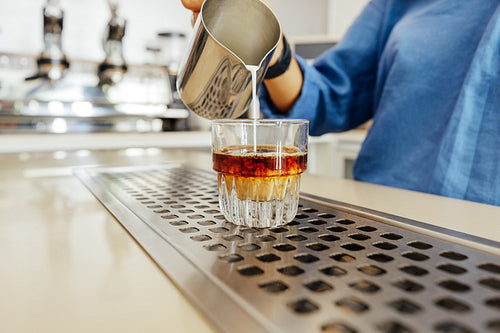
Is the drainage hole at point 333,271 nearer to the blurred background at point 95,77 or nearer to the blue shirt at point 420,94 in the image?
the blue shirt at point 420,94

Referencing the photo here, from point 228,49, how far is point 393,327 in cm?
27

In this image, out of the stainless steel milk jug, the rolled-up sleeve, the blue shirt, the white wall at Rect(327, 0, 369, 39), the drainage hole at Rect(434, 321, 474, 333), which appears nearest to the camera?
the drainage hole at Rect(434, 321, 474, 333)

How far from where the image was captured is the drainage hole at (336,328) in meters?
0.16

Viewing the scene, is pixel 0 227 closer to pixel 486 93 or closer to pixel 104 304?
pixel 104 304

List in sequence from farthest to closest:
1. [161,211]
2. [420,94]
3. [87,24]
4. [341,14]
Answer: [341,14]
[87,24]
[420,94]
[161,211]

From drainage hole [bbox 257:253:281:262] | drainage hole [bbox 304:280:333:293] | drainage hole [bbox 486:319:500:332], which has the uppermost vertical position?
drainage hole [bbox 486:319:500:332]

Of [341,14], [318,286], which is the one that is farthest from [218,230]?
[341,14]

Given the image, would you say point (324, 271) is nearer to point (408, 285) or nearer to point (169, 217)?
point (408, 285)

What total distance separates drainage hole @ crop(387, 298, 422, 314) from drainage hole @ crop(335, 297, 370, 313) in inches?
0.5

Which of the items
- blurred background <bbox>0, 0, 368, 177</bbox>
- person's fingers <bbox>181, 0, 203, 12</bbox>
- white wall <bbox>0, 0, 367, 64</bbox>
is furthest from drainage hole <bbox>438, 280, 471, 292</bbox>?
white wall <bbox>0, 0, 367, 64</bbox>

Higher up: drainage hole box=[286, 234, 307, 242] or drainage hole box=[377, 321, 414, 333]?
drainage hole box=[377, 321, 414, 333]

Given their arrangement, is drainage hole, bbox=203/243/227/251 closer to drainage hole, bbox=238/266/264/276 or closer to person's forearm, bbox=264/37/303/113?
drainage hole, bbox=238/266/264/276

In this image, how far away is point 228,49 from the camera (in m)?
0.36

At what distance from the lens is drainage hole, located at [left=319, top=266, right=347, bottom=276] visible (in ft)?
0.73
